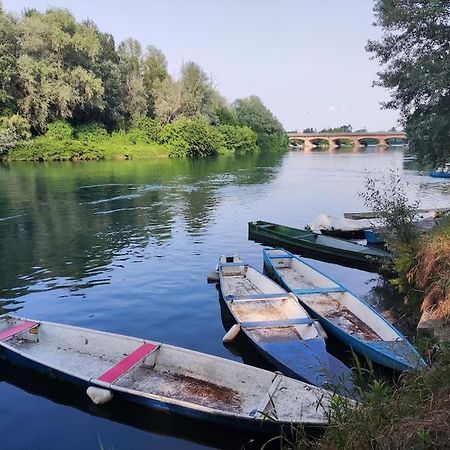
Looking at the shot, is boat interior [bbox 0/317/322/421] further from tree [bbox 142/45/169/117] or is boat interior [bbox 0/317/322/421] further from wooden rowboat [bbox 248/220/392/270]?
tree [bbox 142/45/169/117]

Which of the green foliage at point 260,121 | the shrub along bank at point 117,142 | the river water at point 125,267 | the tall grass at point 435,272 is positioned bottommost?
the river water at point 125,267

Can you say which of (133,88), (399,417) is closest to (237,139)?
(133,88)

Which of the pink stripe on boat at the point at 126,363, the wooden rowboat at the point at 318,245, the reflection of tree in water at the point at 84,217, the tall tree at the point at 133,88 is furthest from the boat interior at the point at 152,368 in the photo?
the tall tree at the point at 133,88

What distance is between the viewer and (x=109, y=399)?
6.39 m

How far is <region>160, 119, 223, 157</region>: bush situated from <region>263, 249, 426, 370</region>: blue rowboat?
182ft

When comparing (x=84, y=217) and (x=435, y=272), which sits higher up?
(x=435, y=272)

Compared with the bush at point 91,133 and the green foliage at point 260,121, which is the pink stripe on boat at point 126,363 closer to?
the bush at point 91,133

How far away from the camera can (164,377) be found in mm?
6938

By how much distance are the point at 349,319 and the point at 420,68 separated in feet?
27.1

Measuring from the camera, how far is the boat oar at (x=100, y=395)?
20.8 ft

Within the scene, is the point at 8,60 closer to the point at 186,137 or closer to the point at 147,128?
the point at 147,128

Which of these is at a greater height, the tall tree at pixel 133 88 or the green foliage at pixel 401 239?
the tall tree at pixel 133 88

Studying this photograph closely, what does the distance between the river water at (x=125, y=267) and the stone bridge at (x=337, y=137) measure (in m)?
88.8

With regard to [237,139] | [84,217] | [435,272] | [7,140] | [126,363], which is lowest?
[126,363]
